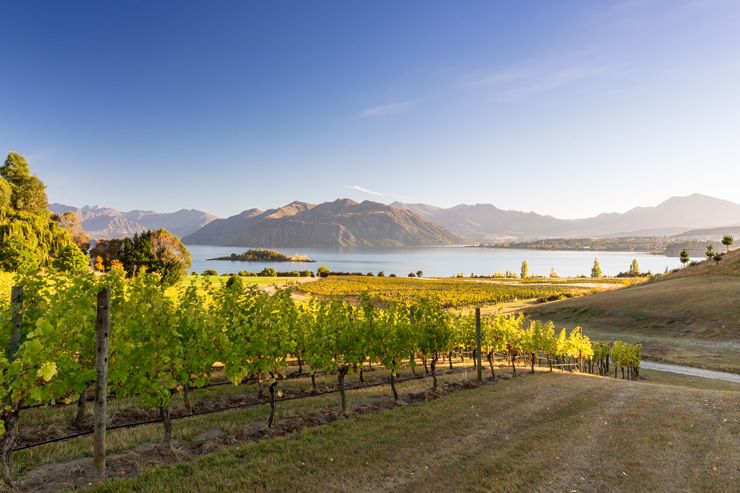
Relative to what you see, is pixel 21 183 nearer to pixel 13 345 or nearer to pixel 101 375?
pixel 13 345

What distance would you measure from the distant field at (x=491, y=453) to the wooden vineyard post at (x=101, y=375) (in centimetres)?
100

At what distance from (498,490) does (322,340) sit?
794 centimetres

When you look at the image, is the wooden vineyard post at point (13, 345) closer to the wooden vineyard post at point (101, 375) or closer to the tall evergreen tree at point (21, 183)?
the wooden vineyard post at point (101, 375)

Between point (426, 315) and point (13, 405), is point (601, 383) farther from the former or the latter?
point (13, 405)

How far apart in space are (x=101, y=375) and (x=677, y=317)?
63.9 meters

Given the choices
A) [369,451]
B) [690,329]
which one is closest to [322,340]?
[369,451]

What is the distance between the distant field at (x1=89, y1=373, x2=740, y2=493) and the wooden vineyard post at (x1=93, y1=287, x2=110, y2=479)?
995 mm

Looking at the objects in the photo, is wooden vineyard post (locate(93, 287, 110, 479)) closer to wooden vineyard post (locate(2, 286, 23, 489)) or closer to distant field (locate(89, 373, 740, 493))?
distant field (locate(89, 373, 740, 493))

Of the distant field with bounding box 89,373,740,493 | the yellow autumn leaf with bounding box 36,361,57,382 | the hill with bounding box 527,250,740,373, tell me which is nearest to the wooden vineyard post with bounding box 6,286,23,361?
the yellow autumn leaf with bounding box 36,361,57,382

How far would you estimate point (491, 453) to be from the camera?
10883mm

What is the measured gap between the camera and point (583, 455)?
1092cm

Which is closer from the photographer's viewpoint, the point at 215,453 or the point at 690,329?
the point at 215,453

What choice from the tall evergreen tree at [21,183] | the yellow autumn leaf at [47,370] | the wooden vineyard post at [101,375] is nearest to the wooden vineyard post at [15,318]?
the wooden vineyard post at [101,375]

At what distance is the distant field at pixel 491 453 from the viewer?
911cm
